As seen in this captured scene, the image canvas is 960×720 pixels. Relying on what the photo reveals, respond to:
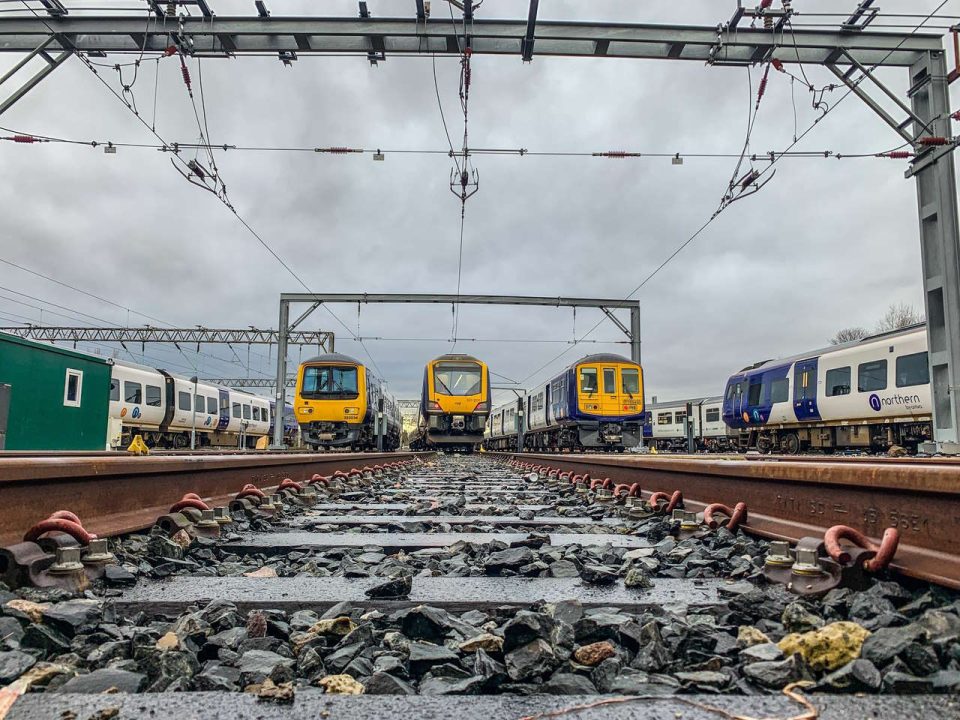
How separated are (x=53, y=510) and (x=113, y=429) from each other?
13392 millimetres

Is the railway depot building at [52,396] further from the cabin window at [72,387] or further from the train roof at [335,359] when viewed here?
the train roof at [335,359]

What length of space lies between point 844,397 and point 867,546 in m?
16.8

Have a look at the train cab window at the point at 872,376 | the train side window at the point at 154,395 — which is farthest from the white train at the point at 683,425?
the train side window at the point at 154,395

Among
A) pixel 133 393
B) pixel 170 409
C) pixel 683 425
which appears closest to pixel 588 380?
pixel 133 393

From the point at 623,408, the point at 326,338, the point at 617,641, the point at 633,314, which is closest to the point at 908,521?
the point at 617,641

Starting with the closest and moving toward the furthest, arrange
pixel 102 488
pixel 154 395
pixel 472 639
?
pixel 472 639 < pixel 102 488 < pixel 154 395

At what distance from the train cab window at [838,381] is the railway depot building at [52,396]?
16595 millimetres

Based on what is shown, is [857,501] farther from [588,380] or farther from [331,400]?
[331,400]

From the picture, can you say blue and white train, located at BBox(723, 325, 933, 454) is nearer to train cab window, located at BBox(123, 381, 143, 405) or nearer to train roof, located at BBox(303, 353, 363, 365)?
train roof, located at BBox(303, 353, 363, 365)

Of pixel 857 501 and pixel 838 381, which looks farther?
pixel 838 381

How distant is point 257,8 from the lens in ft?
31.3

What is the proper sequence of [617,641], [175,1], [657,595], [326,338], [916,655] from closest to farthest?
[916,655], [617,641], [657,595], [175,1], [326,338]

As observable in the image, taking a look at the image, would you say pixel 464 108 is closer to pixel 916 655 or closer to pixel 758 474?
pixel 758 474

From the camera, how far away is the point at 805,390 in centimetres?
1831
